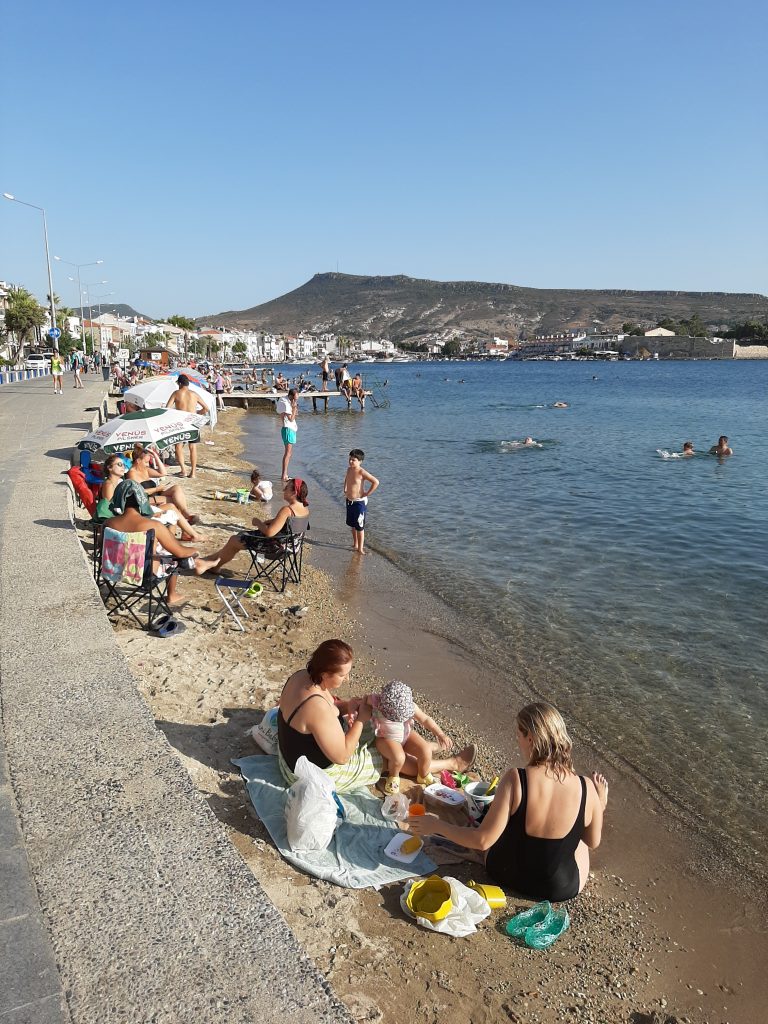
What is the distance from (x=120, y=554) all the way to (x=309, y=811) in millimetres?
3473

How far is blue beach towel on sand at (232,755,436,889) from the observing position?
3775 millimetres

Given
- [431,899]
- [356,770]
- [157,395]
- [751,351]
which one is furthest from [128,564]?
[751,351]

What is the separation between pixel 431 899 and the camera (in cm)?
364

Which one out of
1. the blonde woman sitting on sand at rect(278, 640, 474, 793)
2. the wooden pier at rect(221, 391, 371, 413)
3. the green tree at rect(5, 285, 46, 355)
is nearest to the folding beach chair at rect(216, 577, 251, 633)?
the blonde woman sitting on sand at rect(278, 640, 474, 793)

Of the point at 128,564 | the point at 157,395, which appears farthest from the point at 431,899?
the point at 157,395

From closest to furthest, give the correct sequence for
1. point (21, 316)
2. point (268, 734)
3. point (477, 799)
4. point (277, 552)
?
point (477, 799), point (268, 734), point (277, 552), point (21, 316)

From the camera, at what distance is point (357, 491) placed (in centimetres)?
1059

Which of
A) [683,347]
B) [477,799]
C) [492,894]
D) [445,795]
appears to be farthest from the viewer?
[683,347]

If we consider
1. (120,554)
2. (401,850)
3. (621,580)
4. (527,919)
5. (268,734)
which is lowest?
(621,580)

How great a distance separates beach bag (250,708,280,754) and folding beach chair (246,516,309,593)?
11.1 ft

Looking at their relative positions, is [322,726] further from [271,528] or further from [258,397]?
[258,397]

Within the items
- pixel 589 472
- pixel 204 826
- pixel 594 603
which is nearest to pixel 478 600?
pixel 594 603

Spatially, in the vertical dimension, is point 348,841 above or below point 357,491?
below

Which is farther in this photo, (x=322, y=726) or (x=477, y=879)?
(x=322, y=726)
